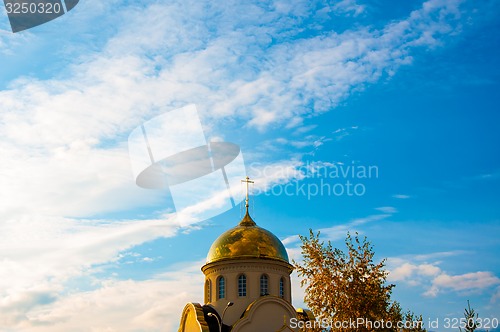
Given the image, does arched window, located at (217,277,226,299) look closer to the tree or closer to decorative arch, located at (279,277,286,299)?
decorative arch, located at (279,277,286,299)

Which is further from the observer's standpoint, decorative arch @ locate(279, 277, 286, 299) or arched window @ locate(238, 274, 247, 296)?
decorative arch @ locate(279, 277, 286, 299)

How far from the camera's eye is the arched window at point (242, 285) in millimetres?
31594

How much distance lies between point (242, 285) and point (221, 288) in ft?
4.32

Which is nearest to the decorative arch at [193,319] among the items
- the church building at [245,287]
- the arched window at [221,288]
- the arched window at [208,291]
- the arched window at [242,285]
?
the church building at [245,287]

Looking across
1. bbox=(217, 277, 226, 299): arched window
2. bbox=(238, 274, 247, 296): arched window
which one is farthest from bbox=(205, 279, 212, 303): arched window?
bbox=(238, 274, 247, 296): arched window

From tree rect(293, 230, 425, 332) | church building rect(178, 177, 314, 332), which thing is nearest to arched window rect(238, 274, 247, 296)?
church building rect(178, 177, 314, 332)

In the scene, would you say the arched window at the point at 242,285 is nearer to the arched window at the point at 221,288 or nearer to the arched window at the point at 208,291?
the arched window at the point at 221,288

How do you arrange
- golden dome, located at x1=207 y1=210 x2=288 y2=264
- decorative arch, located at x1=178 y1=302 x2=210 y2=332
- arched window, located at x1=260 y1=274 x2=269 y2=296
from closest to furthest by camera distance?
decorative arch, located at x1=178 y1=302 x2=210 y2=332, arched window, located at x1=260 y1=274 x2=269 y2=296, golden dome, located at x1=207 y1=210 x2=288 y2=264

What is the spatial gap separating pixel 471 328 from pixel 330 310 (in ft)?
14.4

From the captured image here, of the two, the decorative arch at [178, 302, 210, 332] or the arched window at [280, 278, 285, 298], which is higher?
the arched window at [280, 278, 285, 298]

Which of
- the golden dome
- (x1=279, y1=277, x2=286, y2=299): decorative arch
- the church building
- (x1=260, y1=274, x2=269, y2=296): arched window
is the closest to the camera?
the church building

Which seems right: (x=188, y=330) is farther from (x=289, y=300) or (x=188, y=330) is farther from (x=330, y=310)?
(x=330, y=310)

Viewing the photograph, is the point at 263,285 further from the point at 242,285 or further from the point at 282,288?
the point at 282,288

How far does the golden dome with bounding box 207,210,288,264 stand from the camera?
3195 centimetres
